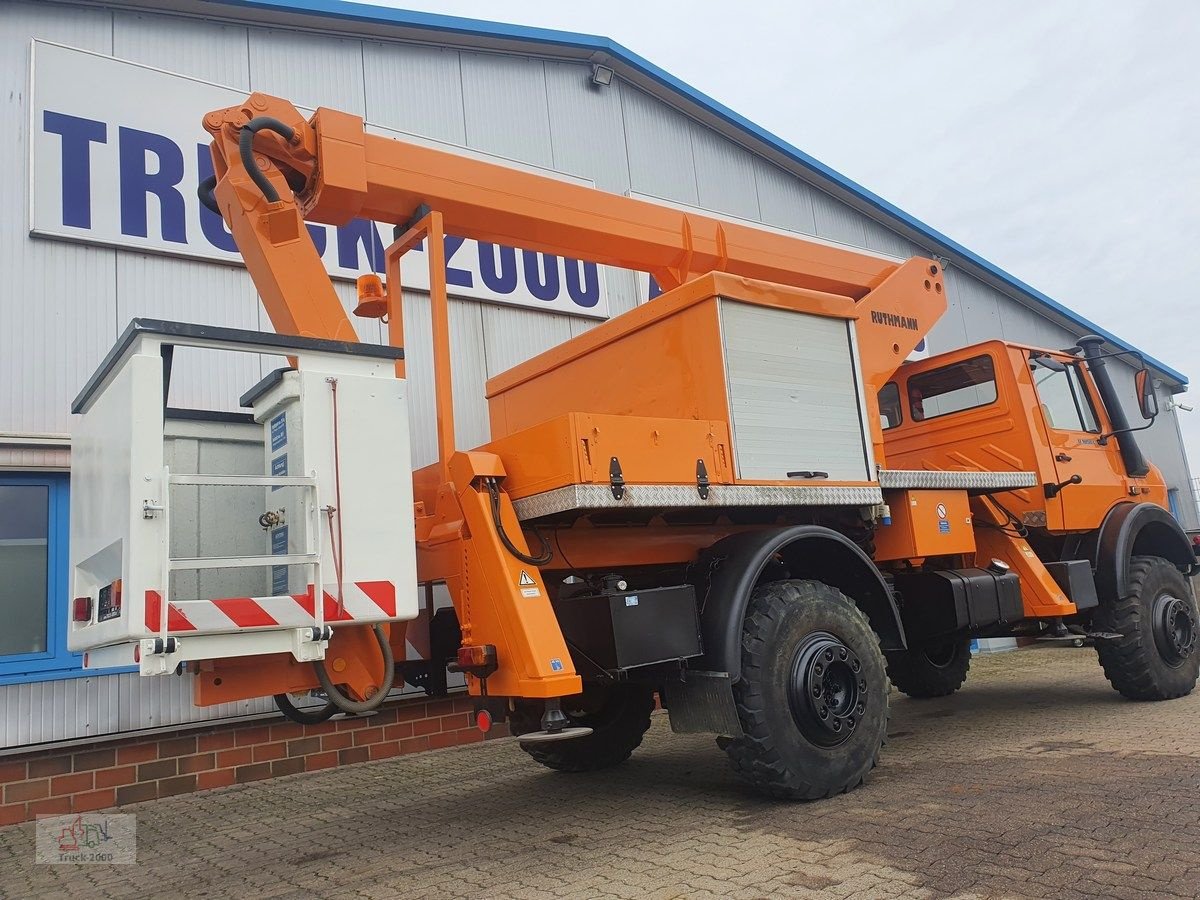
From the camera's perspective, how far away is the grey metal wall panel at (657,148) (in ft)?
33.7

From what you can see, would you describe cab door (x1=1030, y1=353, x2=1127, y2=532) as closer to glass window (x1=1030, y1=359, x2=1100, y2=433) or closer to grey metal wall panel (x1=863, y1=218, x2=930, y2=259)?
glass window (x1=1030, y1=359, x2=1100, y2=433)

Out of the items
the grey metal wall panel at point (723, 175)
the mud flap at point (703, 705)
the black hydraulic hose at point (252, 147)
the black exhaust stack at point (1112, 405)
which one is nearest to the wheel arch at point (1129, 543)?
the black exhaust stack at point (1112, 405)

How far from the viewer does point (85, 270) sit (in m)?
6.59

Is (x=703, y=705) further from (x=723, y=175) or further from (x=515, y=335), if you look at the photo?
(x=723, y=175)

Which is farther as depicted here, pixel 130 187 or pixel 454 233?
pixel 130 187

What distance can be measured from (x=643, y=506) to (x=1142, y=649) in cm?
491

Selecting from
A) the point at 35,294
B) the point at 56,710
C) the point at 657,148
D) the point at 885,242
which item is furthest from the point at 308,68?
the point at 885,242

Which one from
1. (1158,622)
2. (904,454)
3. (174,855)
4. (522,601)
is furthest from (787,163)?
(174,855)

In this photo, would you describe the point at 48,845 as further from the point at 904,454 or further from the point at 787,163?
the point at 787,163

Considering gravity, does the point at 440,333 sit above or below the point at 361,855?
above

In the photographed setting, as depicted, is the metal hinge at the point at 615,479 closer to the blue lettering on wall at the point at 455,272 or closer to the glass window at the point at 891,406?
the glass window at the point at 891,406

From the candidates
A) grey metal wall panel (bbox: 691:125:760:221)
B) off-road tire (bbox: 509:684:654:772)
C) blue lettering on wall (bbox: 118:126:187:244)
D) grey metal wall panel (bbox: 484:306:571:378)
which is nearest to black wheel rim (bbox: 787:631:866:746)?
off-road tire (bbox: 509:684:654:772)

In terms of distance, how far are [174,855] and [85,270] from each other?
427 centimetres

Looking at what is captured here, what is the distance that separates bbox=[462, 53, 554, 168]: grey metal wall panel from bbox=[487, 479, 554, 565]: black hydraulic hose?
5.76 metres
